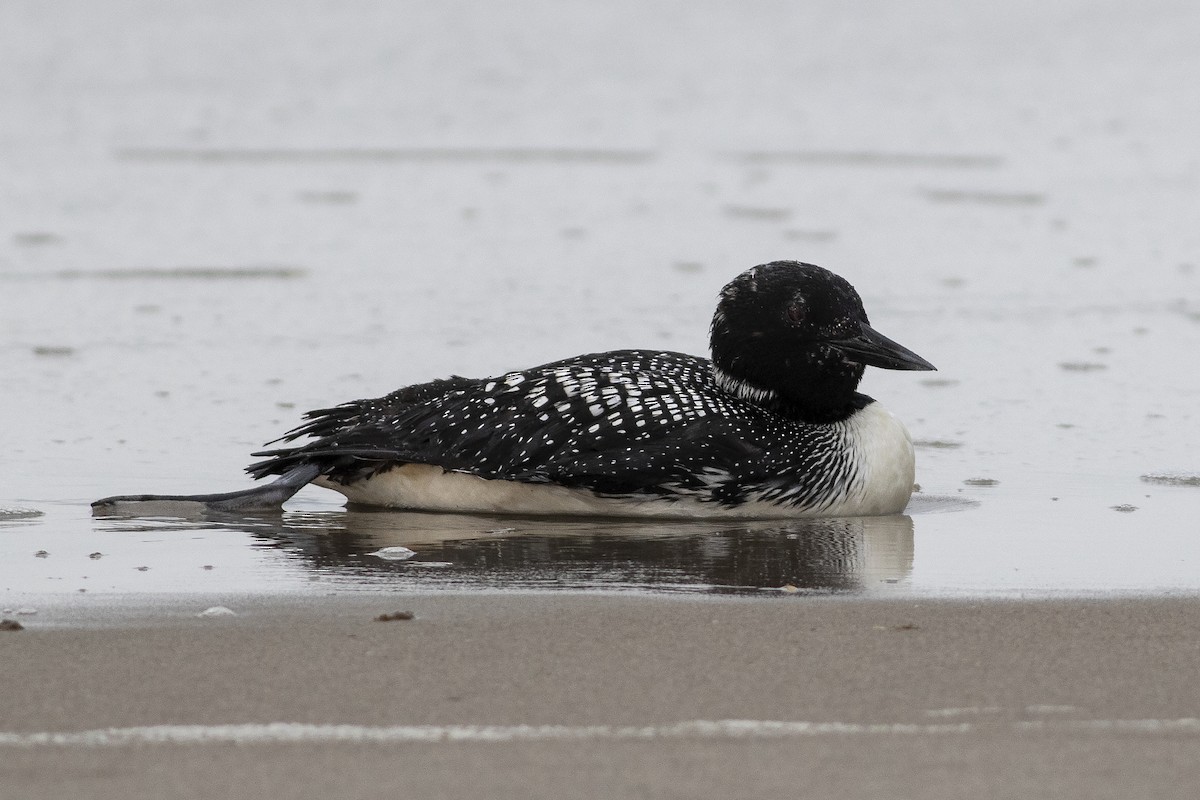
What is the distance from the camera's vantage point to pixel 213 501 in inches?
215

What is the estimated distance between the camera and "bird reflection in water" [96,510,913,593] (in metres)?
4.55

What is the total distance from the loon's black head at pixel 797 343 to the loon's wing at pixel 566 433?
0.18m

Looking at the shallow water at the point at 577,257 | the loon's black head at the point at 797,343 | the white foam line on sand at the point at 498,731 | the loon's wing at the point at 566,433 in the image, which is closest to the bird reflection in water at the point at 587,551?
the shallow water at the point at 577,257

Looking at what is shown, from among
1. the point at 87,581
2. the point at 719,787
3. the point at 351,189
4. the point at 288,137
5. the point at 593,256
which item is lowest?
the point at 719,787

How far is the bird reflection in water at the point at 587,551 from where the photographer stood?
4.55 meters

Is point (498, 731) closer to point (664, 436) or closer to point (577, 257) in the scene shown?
point (664, 436)

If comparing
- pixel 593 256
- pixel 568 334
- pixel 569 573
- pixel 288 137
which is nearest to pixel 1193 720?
pixel 569 573

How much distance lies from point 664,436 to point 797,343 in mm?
550

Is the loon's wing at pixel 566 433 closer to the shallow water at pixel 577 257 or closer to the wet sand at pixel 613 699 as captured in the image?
the shallow water at pixel 577 257

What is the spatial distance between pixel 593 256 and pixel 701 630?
6.53 m

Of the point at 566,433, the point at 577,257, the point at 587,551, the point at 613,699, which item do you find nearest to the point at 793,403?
the point at 566,433

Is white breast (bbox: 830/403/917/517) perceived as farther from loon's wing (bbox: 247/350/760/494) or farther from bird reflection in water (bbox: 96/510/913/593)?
loon's wing (bbox: 247/350/760/494)

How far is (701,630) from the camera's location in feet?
→ 12.9

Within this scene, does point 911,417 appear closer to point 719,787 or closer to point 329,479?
point 329,479
